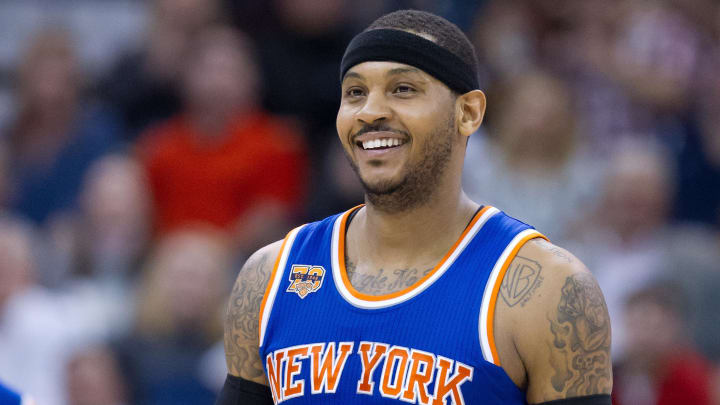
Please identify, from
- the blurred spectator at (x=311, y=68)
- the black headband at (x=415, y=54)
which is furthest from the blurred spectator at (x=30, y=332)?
the black headband at (x=415, y=54)

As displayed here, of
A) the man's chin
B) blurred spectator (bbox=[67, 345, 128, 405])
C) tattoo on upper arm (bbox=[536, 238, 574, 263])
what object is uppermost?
the man's chin

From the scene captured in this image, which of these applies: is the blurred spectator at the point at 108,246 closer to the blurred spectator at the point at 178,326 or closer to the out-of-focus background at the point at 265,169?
the out-of-focus background at the point at 265,169

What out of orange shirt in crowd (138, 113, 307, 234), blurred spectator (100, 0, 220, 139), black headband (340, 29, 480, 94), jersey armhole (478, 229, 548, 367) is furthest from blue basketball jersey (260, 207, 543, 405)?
blurred spectator (100, 0, 220, 139)

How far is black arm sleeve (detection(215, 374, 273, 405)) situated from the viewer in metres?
3.91

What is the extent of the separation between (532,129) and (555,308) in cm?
401

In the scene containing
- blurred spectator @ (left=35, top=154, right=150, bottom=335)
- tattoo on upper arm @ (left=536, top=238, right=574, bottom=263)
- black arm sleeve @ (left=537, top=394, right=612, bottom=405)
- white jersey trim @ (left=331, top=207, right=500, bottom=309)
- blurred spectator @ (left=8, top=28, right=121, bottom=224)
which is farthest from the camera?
blurred spectator @ (left=8, top=28, right=121, bottom=224)

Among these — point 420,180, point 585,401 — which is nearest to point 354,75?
point 420,180

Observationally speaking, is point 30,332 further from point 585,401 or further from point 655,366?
point 585,401

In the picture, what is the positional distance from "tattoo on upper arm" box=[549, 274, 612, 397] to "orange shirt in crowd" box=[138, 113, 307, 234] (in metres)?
4.46

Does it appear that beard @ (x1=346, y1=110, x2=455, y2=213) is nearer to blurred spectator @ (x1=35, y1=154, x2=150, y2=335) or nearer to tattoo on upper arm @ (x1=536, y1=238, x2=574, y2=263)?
tattoo on upper arm @ (x1=536, y1=238, x2=574, y2=263)

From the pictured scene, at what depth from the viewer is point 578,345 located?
3383mm

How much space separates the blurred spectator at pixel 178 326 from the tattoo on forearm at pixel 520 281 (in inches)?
132

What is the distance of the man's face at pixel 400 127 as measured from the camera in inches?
144

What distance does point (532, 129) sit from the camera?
729 centimetres
